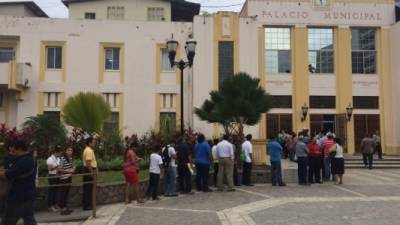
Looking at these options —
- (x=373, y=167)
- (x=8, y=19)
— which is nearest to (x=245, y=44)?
(x=373, y=167)

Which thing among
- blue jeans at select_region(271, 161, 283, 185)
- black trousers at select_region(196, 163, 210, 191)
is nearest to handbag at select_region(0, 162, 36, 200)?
black trousers at select_region(196, 163, 210, 191)

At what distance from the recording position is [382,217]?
34.5 ft

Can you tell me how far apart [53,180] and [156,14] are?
74.4ft

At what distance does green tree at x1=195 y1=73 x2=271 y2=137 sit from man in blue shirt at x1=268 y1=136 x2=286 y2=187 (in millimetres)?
1692

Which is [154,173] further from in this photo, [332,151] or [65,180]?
[332,151]

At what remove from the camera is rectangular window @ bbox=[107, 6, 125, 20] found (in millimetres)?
32656

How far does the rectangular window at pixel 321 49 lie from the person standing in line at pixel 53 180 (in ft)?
74.7

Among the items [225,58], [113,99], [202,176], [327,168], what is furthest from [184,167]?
[225,58]

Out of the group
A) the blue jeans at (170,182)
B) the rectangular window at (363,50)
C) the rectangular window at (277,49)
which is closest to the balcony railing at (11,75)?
the rectangular window at (277,49)

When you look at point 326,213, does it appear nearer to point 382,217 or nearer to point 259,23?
point 382,217

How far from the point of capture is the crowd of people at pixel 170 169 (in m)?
7.09

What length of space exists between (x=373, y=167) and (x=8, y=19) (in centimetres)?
2115

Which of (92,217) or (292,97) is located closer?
(92,217)

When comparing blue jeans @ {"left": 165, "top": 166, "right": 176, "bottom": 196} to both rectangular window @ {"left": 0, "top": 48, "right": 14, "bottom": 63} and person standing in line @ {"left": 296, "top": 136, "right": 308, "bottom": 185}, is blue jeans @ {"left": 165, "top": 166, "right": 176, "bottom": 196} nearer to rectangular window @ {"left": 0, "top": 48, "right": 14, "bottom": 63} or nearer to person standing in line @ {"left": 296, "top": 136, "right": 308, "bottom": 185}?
person standing in line @ {"left": 296, "top": 136, "right": 308, "bottom": 185}
